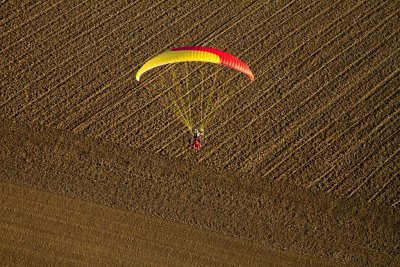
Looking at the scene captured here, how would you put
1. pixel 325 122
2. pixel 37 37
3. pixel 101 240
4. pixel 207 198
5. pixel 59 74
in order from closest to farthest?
pixel 101 240 < pixel 207 198 < pixel 325 122 < pixel 59 74 < pixel 37 37

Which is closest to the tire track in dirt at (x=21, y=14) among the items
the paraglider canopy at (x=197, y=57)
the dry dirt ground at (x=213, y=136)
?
the dry dirt ground at (x=213, y=136)

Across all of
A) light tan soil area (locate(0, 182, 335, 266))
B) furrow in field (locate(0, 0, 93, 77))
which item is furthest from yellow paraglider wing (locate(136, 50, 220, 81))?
furrow in field (locate(0, 0, 93, 77))

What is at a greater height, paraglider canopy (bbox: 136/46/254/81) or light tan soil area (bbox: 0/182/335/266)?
paraglider canopy (bbox: 136/46/254/81)

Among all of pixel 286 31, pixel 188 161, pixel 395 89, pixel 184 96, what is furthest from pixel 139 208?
pixel 395 89

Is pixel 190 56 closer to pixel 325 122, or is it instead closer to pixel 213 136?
pixel 213 136

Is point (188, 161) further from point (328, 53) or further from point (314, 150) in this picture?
point (328, 53)

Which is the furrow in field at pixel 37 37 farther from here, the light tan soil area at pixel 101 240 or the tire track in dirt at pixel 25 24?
the light tan soil area at pixel 101 240

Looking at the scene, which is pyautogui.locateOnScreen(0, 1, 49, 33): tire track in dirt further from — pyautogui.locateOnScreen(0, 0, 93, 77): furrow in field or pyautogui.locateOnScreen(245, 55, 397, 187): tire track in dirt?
pyautogui.locateOnScreen(245, 55, 397, 187): tire track in dirt

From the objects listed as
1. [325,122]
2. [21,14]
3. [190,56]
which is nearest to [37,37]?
[21,14]
